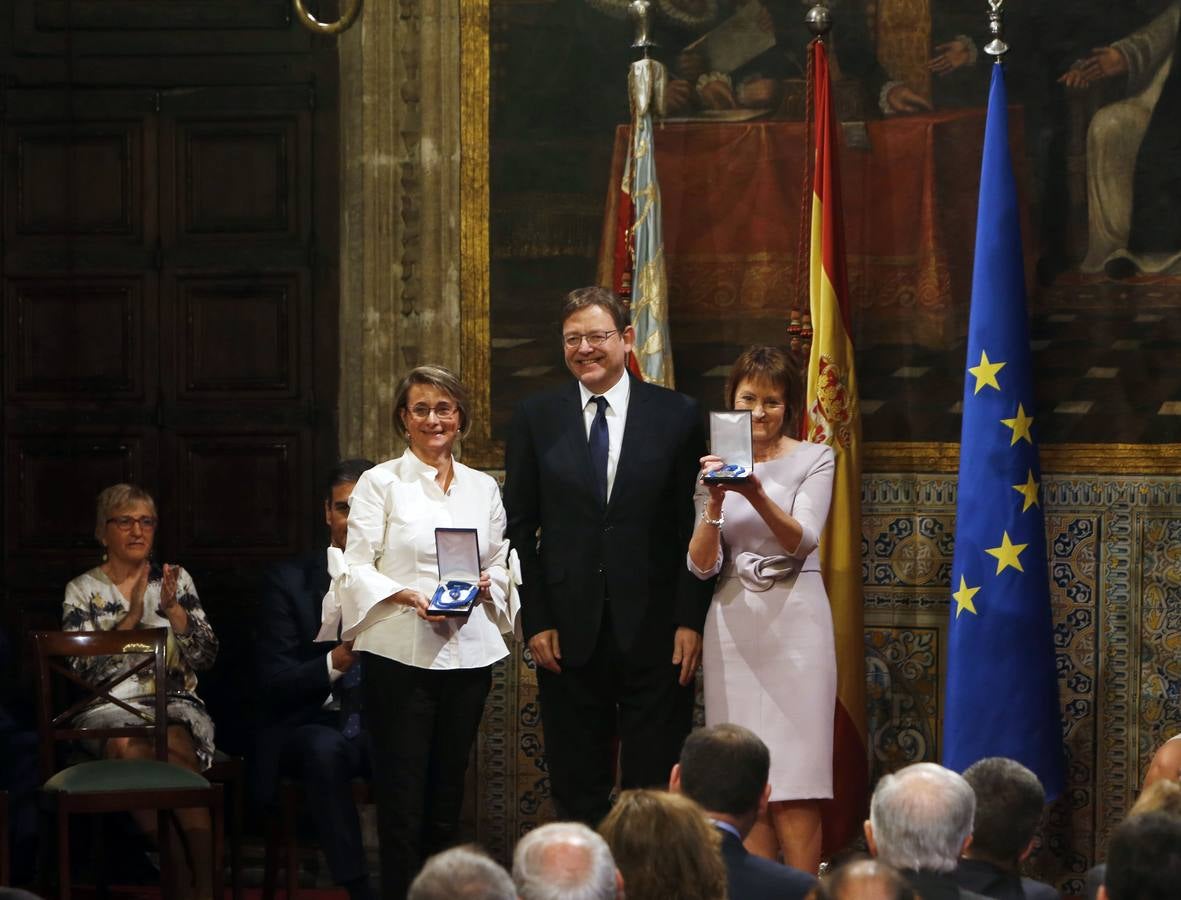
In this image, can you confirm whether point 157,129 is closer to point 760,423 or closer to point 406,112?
point 406,112

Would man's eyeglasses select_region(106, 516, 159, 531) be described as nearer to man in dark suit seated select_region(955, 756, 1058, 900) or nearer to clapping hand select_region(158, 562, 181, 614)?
clapping hand select_region(158, 562, 181, 614)

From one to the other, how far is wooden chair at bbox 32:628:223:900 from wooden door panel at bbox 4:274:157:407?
1.33m

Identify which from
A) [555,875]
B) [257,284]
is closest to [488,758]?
[257,284]

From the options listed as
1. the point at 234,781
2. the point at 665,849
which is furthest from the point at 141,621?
the point at 665,849

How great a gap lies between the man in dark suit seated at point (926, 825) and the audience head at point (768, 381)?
1870mm

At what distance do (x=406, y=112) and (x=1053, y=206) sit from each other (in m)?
2.47

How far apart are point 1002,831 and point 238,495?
4292 mm

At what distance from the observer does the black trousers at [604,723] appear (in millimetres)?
5043

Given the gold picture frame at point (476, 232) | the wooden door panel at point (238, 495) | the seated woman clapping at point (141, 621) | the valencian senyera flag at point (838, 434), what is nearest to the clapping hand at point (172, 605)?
the seated woman clapping at point (141, 621)

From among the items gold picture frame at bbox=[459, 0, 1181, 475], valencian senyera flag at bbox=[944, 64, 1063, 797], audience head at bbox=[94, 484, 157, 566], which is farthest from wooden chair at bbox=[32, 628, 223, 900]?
valencian senyera flag at bbox=[944, 64, 1063, 797]

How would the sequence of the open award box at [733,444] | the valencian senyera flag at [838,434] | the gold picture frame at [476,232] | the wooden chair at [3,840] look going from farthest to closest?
the gold picture frame at [476,232] < the valencian senyera flag at [838,434] < the wooden chair at [3,840] < the open award box at [733,444]

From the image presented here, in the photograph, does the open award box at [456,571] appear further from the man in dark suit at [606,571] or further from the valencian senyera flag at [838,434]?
the valencian senyera flag at [838,434]

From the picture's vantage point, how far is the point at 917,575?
6641 millimetres

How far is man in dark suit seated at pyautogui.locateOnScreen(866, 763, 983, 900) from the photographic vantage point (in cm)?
340
